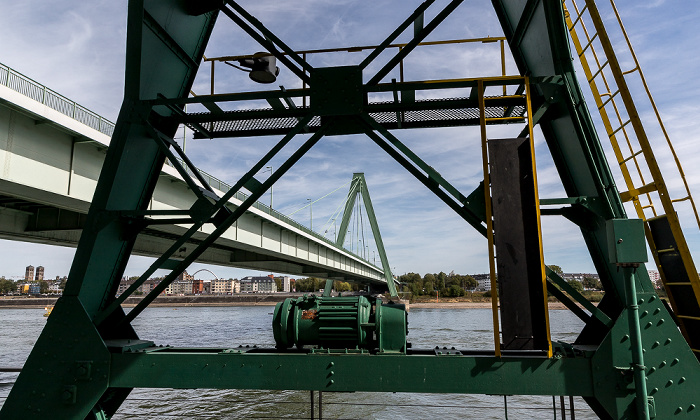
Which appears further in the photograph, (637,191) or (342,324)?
(637,191)

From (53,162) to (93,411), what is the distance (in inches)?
332

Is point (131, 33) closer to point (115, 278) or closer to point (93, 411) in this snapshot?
point (115, 278)

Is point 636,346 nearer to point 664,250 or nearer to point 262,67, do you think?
point 664,250

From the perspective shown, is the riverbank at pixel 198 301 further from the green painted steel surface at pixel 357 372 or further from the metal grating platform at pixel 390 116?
the green painted steel surface at pixel 357 372

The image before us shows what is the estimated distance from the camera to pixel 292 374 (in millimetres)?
4727

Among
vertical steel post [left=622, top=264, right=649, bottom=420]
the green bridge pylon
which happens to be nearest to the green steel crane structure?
vertical steel post [left=622, top=264, right=649, bottom=420]

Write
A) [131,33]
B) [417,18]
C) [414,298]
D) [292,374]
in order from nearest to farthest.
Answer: [292,374]
[131,33]
[417,18]
[414,298]

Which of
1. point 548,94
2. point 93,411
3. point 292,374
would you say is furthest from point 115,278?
point 548,94

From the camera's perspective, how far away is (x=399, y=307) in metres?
5.37

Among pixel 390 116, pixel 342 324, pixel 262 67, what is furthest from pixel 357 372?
pixel 262 67

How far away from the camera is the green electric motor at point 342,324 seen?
507 cm

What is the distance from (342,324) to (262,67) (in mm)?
3949

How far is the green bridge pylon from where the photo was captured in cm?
7041

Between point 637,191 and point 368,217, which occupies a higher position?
point 368,217
